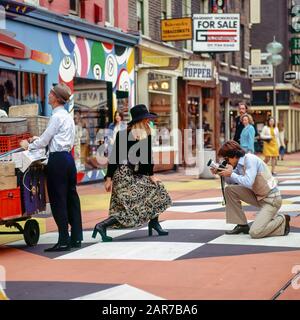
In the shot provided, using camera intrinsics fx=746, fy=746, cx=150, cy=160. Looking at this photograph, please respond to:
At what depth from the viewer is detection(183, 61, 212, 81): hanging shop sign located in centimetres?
2542

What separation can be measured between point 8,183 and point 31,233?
992 mm

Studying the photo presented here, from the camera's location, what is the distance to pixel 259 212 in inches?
369

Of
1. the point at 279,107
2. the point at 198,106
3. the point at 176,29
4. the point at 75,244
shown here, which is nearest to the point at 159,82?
the point at 176,29

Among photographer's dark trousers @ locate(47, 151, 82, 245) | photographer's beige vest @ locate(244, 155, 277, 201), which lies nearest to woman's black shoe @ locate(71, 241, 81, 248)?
photographer's dark trousers @ locate(47, 151, 82, 245)

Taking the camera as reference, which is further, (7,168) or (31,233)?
(31,233)

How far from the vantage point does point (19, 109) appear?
9.44 metres

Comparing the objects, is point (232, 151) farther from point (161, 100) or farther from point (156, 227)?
point (161, 100)

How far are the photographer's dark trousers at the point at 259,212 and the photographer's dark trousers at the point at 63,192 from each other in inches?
78.4

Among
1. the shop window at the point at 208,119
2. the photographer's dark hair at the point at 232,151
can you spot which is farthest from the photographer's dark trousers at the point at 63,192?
the shop window at the point at 208,119

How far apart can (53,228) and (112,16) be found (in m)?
11.0

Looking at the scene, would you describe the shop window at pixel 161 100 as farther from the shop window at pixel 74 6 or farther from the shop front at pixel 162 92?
the shop window at pixel 74 6

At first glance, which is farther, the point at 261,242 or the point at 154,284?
the point at 261,242
